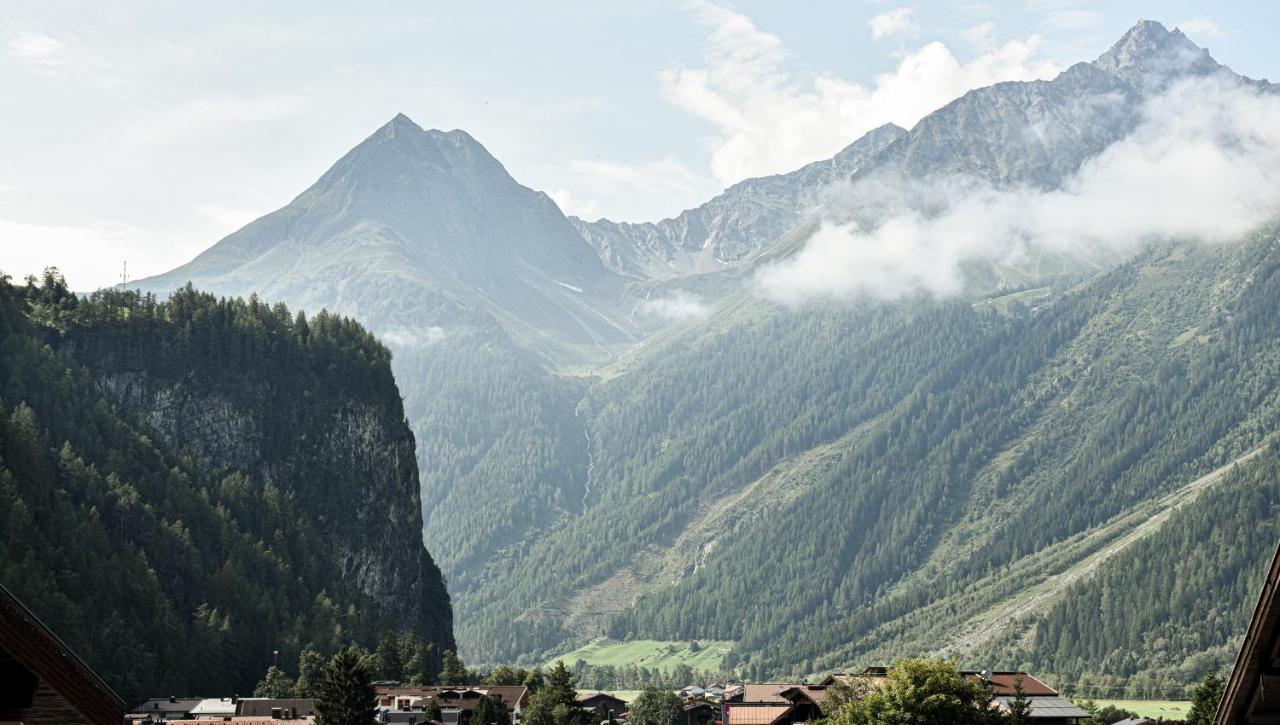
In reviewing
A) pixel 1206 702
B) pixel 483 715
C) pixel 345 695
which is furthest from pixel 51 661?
pixel 1206 702

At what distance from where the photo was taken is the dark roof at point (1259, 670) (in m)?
16.5

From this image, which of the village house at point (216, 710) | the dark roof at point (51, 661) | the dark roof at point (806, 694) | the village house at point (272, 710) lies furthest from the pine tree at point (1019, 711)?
the dark roof at point (51, 661)

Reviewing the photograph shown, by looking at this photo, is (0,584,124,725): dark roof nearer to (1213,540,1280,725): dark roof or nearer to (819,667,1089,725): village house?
(1213,540,1280,725): dark roof

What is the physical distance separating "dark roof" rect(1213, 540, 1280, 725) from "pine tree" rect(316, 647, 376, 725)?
147421 mm

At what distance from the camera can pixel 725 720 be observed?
18588 cm

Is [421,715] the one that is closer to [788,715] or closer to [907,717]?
[788,715]

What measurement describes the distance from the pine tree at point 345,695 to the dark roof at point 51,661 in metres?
142

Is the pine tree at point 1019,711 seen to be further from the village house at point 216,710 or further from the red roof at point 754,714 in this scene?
the village house at point 216,710

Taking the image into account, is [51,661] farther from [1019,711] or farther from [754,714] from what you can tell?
[754,714]

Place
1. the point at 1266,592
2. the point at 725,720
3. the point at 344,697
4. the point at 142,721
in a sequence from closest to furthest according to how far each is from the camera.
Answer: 1. the point at 1266,592
2. the point at 344,697
3. the point at 142,721
4. the point at 725,720

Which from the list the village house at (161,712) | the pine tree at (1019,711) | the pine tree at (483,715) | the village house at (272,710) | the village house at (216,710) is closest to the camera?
the pine tree at (1019,711)

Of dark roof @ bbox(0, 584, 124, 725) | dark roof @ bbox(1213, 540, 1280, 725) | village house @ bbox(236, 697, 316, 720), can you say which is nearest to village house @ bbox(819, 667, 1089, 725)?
village house @ bbox(236, 697, 316, 720)

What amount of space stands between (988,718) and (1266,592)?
11955 cm

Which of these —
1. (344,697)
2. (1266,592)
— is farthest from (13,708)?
(344,697)
